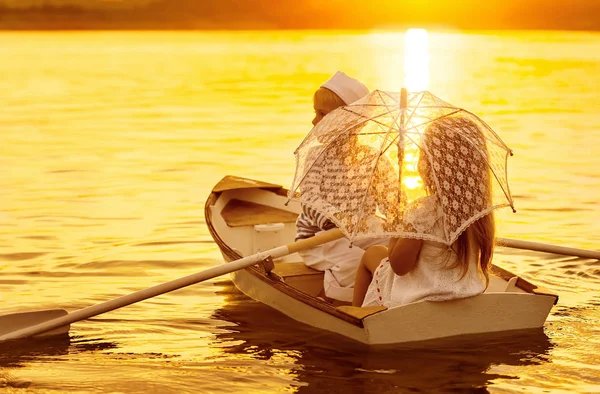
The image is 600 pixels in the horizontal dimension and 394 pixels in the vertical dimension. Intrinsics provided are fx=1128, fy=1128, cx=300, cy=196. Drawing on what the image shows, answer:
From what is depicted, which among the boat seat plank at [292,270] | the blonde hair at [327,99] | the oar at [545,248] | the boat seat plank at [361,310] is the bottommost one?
the boat seat plank at [361,310]

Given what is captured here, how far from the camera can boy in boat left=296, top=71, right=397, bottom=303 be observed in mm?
7789

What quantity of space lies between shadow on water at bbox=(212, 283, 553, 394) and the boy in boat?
0.40 m

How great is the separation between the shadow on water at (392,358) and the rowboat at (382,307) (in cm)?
11

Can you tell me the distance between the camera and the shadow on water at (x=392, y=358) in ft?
22.3

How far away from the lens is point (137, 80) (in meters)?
33.8

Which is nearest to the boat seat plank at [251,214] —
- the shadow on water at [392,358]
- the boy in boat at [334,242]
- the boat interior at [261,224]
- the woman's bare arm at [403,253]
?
the boat interior at [261,224]

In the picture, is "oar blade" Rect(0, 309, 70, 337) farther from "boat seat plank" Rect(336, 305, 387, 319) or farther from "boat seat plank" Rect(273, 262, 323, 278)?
"boat seat plank" Rect(336, 305, 387, 319)

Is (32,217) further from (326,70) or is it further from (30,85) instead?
(326,70)

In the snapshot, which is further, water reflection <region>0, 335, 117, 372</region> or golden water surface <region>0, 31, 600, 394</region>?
water reflection <region>0, 335, 117, 372</region>

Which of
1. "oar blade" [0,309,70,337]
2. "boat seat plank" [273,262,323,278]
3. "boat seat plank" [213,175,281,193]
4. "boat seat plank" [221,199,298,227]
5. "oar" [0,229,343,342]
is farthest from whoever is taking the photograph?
"boat seat plank" [213,175,281,193]

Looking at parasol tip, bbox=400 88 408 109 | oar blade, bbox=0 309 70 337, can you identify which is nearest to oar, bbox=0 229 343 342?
oar blade, bbox=0 309 70 337

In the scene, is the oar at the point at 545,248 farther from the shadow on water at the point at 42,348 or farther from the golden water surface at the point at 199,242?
the shadow on water at the point at 42,348

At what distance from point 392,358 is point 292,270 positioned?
158 centimetres

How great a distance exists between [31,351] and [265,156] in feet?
32.6
